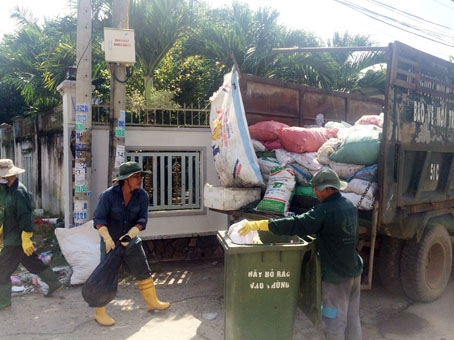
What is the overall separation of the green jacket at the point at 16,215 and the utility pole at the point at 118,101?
117 cm

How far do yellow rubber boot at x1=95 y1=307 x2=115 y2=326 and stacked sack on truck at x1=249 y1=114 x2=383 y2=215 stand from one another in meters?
1.65

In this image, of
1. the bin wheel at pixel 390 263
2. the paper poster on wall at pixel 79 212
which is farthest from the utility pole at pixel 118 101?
the bin wheel at pixel 390 263

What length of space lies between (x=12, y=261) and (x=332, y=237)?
3091 mm

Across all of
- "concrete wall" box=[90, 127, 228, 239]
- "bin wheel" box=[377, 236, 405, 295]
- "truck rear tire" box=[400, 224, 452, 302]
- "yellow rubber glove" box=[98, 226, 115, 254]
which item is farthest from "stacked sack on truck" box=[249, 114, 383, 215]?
"yellow rubber glove" box=[98, 226, 115, 254]

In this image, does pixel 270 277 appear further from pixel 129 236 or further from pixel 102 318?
pixel 102 318

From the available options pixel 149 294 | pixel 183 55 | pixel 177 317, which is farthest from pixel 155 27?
pixel 177 317

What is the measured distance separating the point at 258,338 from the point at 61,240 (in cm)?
286

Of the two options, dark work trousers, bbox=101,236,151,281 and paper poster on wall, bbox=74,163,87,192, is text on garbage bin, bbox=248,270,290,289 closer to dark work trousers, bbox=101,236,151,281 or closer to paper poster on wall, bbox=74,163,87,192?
dark work trousers, bbox=101,236,151,281

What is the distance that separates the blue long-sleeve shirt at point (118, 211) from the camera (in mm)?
3752

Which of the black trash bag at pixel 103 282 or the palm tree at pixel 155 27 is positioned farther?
the palm tree at pixel 155 27

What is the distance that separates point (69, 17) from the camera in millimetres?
8781

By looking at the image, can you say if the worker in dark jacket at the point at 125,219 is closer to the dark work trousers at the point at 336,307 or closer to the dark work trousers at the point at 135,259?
the dark work trousers at the point at 135,259

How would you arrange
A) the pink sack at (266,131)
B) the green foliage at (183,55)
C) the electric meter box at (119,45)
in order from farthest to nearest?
1. the green foliage at (183,55)
2. the electric meter box at (119,45)
3. the pink sack at (266,131)

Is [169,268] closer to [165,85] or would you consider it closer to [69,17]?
[69,17]
